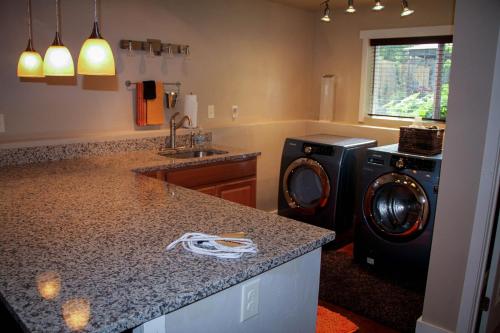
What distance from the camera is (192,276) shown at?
1.24 m

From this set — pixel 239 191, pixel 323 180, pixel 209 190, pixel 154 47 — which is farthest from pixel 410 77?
pixel 154 47

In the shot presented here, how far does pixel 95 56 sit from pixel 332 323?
2.06m

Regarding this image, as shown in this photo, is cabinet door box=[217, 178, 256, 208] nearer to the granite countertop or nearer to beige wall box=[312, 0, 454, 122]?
the granite countertop

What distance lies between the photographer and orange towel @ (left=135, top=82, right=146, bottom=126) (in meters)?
3.39

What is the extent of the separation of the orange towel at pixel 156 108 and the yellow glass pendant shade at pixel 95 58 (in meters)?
1.65

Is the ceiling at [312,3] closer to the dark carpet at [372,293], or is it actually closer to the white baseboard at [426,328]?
the dark carpet at [372,293]

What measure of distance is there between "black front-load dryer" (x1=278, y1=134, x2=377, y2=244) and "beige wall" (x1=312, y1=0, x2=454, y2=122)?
0.67 m

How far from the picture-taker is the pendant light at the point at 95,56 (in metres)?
1.73

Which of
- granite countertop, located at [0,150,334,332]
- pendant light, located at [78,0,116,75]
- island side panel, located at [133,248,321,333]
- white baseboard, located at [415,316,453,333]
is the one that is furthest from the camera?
white baseboard, located at [415,316,453,333]

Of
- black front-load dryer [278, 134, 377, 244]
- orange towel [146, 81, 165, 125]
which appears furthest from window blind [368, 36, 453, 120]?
orange towel [146, 81, 165, 125]

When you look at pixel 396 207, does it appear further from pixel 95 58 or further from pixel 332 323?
pixel 95 58

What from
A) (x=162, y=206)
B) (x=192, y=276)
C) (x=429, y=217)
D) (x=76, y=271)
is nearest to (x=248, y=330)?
(x=192, y=276)

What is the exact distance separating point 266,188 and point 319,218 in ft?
3.05

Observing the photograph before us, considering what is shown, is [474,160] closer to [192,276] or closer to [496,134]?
[496,134]
